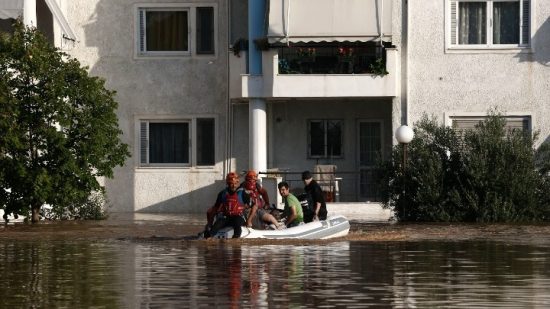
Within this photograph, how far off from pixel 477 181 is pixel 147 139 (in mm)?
11567

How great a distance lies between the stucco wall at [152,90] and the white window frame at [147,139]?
0.50 feet

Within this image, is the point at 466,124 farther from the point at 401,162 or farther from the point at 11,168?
the point at 11,168

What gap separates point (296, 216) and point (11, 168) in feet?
24.2

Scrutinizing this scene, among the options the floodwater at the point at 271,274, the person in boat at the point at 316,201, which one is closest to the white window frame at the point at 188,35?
the person in boat at the point at 316,201

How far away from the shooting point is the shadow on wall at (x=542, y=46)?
1592 inches

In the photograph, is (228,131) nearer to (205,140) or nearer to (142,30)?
(205,140)

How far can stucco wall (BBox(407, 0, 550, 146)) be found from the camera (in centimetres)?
4075

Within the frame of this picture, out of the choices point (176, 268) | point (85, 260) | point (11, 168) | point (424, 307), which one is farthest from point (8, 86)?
point (424, 307)

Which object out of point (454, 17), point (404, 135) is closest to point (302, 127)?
point (454, 17)

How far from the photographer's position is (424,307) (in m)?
17.6

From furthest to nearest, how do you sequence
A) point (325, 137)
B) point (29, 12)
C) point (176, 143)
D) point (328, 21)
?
point (325, 137), point (176, 143), point (328, 21), point (29, 12)

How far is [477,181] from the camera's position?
35688 mm

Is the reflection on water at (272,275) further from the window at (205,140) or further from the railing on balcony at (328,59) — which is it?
the window at (205,140)

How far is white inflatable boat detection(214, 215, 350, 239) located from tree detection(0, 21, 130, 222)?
21.2ft
